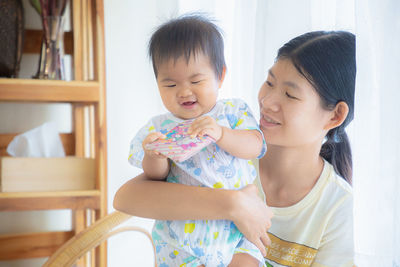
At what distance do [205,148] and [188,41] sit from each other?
0.27 m

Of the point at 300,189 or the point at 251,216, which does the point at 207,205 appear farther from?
the point at 300,189

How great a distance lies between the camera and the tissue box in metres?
1.81

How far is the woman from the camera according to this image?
103 centimetres

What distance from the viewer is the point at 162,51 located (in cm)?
106

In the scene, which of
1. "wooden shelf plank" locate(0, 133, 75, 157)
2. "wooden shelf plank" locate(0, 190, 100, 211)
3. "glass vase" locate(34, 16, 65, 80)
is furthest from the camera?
"wooden shelf plank" locate(0, 133, 75, 157)

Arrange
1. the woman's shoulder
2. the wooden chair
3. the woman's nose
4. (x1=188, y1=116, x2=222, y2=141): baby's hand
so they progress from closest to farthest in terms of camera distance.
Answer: (x1=188, y1=116, x2=222, y2=141): baby's hand
the woman's nose
the woman's shoulder
the wooden chair

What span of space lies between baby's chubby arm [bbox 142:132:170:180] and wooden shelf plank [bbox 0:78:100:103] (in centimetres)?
88

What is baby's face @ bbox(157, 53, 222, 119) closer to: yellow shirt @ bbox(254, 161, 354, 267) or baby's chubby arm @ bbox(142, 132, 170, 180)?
baby's chubby arm @ bbox(142, 132, 170, 180)

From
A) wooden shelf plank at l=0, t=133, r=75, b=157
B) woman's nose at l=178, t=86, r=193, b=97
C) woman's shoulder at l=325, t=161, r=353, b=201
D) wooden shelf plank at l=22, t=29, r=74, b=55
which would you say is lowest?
wooden shelf plank at l=0, t=133, r=75, b=157

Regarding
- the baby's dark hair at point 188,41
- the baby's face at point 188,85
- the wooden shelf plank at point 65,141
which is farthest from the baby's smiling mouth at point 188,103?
the wooden shelf plank at point 65,141

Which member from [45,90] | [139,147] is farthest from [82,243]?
[45,90]

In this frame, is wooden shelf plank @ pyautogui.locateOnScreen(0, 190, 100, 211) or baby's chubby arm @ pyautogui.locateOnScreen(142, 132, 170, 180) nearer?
baby's chubby arm @ pyautogui.locateOnScreen(142, 132, 170, 180)

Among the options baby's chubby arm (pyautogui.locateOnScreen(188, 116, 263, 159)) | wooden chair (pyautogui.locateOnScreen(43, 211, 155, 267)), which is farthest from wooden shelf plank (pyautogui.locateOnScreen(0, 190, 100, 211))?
baby's chubby arm (pyautogui.locateOnScreen(188, 116, 263, 159))

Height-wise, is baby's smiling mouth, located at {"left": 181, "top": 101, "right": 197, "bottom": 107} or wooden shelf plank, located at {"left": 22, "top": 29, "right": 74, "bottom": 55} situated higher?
wooden shelf plank, located at {"left": 22, "top": 29, "right": 74, "bottom": 55}
